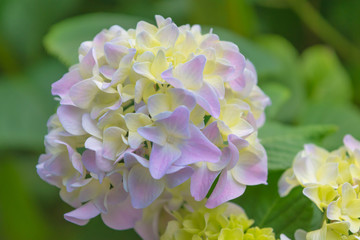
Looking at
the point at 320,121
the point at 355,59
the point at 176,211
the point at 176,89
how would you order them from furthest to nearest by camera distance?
the point at 355,59
the point at 320,121
the point at 176,211
the point at 176,89

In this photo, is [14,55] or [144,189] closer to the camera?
[144,189]

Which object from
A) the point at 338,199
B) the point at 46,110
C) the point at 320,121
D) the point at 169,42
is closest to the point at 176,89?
the point at 169,42

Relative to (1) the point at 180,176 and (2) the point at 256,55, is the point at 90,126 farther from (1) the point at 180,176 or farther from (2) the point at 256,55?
(2) the point at 256,55

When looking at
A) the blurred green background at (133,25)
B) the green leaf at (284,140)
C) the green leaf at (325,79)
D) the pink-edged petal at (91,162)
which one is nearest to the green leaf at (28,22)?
the blurred green background at (133,25)

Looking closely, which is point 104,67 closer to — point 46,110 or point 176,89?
point 176,89

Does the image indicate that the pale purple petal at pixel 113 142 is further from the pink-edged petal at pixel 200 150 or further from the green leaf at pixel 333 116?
the green leaf at pixel 333 116

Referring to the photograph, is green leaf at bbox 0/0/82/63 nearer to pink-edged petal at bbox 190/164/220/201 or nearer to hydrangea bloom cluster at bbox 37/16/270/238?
hydrangea bloom cluster at bbox 37/16/270/238

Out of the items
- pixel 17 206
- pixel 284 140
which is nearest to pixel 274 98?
pixel 284 140
